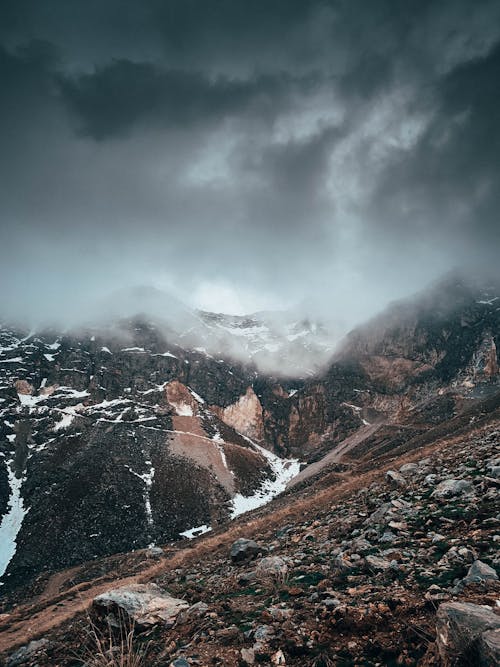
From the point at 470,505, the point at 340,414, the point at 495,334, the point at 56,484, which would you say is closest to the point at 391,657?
the point at 470,505

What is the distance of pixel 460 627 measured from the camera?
3.65 m

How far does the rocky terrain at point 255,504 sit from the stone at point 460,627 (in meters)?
0.02

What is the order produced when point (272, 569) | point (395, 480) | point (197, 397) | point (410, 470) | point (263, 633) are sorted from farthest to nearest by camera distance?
1. point (197, 397)
2. point (410, 470)
3. point (395, 480)
4. point (272, 569)
5. point (263, 633)

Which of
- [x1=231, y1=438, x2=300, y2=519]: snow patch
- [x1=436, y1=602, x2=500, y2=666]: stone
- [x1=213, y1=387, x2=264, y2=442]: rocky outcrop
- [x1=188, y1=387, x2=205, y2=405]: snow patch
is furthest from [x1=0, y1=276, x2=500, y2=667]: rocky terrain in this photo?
[x1=188, y1=387, x2=205, y2=405]: snow patch

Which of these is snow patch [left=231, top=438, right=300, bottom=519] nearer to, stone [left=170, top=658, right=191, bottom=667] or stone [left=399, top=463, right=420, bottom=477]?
stone [left=399, top=463, right=420, bottom=477]

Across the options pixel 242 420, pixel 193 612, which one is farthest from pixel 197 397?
pixel 193 612

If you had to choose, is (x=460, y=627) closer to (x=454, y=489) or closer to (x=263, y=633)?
(x=263, y=633)

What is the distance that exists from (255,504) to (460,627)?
113 metres

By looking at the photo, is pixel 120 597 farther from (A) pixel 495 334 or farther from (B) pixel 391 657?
(A) pixel 495 334

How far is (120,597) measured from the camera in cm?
870

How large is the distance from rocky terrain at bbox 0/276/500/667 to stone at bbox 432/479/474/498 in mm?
60

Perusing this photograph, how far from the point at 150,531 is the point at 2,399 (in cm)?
9487

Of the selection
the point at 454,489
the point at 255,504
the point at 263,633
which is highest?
the point at 263,633

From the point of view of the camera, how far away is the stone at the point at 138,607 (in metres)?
8.05
